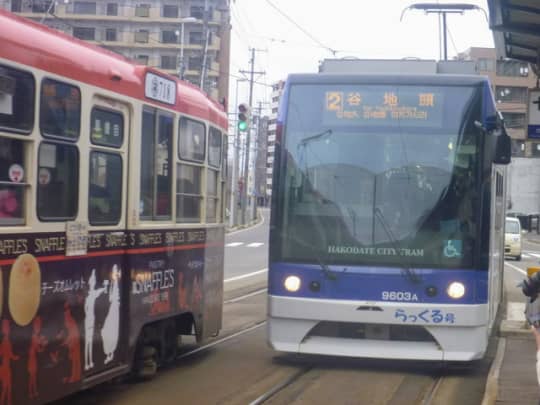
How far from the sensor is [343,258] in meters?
9.74

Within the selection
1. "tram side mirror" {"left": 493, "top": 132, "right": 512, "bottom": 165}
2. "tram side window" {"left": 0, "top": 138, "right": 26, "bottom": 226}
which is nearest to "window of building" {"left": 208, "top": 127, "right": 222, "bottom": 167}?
"tram side mirror" {"left": 493, "top": 132, "right": 512, "bottom": 165}

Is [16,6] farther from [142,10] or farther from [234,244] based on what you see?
[234,244]

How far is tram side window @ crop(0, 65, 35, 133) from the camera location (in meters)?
6.04

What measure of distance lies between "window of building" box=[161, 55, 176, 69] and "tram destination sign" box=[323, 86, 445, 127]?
217ft

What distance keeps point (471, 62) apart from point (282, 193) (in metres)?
2.86

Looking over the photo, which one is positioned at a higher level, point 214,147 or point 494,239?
point 214,147

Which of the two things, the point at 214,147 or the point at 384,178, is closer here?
the point at 384,178

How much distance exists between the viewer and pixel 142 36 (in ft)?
245

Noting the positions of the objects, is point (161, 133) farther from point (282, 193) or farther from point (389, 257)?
point (389, 257)

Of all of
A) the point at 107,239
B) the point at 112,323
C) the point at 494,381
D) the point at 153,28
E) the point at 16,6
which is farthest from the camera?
the point at 153,28

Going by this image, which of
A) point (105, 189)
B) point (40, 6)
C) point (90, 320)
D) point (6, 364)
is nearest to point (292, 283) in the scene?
point (105, 189)

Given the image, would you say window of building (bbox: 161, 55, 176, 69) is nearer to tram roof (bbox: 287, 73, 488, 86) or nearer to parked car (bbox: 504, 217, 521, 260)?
parked car (bbox: 504, 217, 521, 260)

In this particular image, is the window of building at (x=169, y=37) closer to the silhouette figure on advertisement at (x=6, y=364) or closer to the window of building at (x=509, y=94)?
the window of building at (x=509, y=94)

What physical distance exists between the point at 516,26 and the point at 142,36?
6489cm
